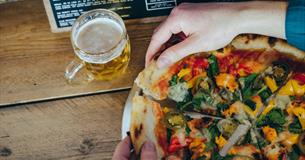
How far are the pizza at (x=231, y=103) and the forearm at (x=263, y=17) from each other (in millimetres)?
40

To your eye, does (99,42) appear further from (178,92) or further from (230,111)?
(230,111)

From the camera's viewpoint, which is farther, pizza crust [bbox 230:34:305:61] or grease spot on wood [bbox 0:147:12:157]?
grease spot on wood [bbox 0:147:12:157]

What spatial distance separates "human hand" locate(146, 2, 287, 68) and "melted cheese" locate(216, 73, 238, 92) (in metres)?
0.07

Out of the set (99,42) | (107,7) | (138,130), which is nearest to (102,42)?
(99,42)

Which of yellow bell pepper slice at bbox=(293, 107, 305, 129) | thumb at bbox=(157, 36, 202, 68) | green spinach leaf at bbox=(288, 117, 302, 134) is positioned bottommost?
green spinach leaf at bbox=(288, 117, 302, 134)

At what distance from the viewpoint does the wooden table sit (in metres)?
1.27

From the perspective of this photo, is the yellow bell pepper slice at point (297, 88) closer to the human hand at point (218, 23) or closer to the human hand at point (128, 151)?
the human hand at point (218, 23)

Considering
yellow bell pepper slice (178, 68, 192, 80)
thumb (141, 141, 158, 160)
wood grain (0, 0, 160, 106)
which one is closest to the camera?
thumb (141, 141, 158, 160)

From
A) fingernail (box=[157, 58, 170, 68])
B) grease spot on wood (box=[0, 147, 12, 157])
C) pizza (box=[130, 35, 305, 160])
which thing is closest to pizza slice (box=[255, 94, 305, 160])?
pizza (box=[130, 35, 305, 160])

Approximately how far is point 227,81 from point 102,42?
268 mm

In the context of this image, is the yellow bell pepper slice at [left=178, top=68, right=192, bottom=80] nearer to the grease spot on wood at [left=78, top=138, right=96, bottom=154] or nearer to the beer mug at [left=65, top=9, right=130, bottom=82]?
the beer mug at [left=65, top=9, right=130, bottom=82]

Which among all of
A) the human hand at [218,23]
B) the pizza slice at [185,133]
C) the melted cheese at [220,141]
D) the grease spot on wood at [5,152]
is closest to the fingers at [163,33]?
the human hand at [218,23]

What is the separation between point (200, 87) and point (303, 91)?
0.65 ft

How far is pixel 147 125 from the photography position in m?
1.17
